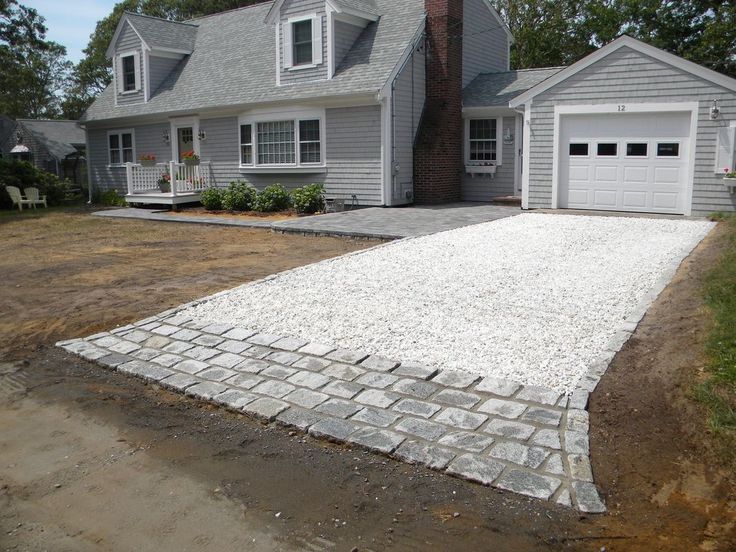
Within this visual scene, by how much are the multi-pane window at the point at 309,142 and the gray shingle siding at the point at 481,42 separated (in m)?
4.82

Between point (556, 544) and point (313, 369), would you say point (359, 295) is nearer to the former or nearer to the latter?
point (313, 369)

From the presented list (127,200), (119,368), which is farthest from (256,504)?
(127,200)

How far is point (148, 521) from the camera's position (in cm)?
343

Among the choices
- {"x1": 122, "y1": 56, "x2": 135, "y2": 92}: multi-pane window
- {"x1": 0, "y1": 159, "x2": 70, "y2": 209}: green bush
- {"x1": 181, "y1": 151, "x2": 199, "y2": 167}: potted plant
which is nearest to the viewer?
{"x1": 181, "y1": 151, "x2": 199, "y2": 167}: potted plant

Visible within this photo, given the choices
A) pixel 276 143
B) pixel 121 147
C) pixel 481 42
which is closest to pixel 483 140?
pixel 481 42

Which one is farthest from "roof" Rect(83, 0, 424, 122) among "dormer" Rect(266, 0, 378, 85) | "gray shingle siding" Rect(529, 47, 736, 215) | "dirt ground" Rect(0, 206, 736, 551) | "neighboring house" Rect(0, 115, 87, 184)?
"dirt ground" Rect(0, 206, 736, 551)

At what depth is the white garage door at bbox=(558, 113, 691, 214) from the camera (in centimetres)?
1450

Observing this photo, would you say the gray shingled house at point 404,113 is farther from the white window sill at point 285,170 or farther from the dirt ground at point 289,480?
the dirt ground at point 289,480

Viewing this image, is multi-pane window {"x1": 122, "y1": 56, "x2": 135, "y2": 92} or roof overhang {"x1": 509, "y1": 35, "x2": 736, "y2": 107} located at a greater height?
multi-pane window {"x1": 122, "y1": 56, "x2": 135, "y2": 92}

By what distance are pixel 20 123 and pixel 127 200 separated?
2091 cm

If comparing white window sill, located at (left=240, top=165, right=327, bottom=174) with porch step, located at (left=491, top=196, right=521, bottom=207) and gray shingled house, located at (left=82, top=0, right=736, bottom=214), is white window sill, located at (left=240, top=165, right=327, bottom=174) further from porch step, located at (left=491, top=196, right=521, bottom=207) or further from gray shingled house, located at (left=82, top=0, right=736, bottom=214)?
porch step, located at (left=491, top=196, right=521, bottom=207)

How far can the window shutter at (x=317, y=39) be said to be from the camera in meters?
18.3

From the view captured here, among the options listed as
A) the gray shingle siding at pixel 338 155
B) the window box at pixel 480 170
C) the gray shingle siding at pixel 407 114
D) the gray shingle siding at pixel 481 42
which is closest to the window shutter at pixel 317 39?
the gray shingle siding at pixel 338 155

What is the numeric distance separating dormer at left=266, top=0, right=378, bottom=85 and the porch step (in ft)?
18.6
